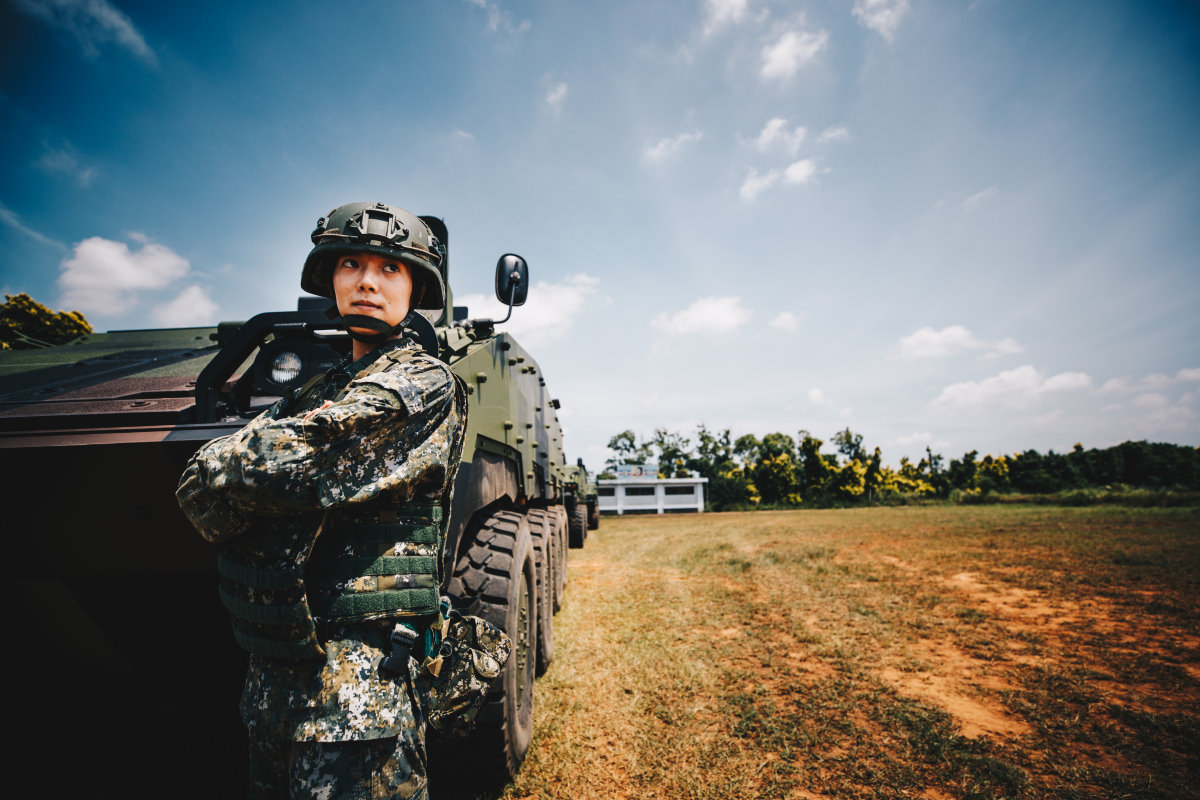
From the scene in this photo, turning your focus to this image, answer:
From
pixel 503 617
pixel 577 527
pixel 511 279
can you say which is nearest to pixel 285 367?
pixel 511 279

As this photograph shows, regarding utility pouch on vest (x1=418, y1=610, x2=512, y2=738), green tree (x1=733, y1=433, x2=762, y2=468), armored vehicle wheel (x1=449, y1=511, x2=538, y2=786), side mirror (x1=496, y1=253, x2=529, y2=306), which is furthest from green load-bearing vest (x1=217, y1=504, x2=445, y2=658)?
green tree (x1=733, y1=433, x2=762, y2=468)

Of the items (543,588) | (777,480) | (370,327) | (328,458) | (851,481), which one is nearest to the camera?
(328,458)

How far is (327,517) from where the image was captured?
50.0 inches

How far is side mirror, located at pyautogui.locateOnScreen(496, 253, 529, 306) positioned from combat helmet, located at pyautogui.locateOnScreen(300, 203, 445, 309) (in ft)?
3.45

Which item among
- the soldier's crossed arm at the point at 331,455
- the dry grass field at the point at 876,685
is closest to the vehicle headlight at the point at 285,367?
the soldier's crossed arm at the point at 331,455

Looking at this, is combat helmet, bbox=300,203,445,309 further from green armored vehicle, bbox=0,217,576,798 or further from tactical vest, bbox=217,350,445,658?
tactical vest, bbox=217,350,445,658

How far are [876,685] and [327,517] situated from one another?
406cm

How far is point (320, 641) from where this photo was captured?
4.01 ft

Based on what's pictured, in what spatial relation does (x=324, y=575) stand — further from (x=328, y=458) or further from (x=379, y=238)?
(x=379, y=238)

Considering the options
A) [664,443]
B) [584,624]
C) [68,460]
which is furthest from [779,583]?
[664,443]

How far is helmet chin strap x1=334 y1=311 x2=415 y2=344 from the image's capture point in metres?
1.41

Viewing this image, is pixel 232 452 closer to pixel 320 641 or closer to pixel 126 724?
pixel 320 641

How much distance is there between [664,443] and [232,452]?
46223 millimetres

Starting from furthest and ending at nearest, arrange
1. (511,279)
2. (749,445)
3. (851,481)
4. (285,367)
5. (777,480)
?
(749,445) → (777,480) → (851,481) → (511,279) → (285,367)
